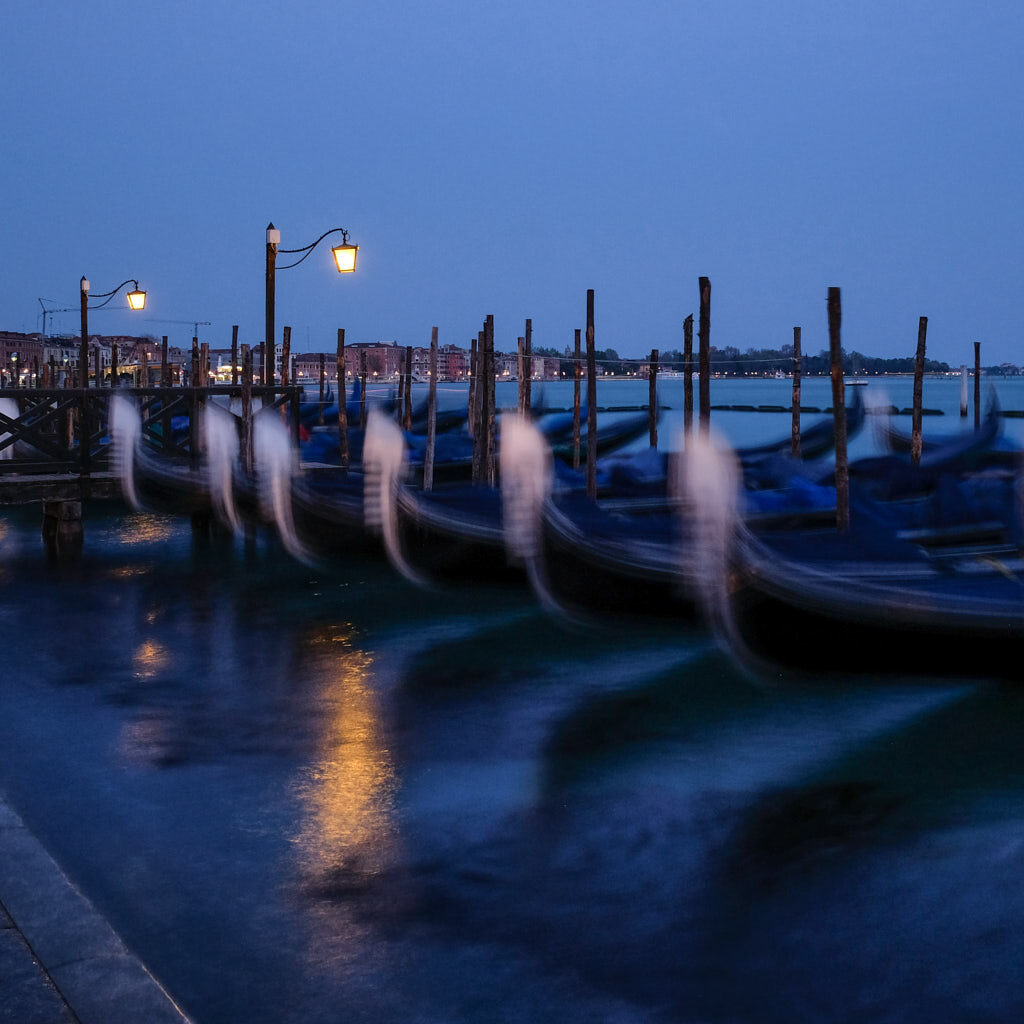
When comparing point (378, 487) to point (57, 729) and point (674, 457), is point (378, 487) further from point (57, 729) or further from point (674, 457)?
point (57, 729)

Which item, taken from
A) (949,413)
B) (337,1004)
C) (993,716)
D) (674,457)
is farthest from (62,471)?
(949,413)

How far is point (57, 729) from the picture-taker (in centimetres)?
504

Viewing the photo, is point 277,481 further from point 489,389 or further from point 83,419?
point 489,389

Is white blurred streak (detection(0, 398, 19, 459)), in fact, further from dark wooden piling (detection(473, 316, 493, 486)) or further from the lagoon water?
the lagoon water

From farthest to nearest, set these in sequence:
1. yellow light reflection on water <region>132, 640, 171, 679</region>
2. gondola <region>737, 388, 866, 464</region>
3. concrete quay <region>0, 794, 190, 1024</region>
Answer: gondola <region>737, 388, 866, 464</region> < yellow light reflection on water <region>132, 640, 171, 679</region> < concrete quay <region>0, 794, 190, 1024</region>

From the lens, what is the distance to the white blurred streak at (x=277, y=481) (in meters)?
9.51

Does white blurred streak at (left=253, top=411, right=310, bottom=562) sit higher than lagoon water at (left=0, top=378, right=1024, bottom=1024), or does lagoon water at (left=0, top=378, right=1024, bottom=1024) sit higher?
white blurred streak at (left=253, top=411, right=310, bottom=562)

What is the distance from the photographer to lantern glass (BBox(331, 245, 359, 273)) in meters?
9.82

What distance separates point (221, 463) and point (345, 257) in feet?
6.33

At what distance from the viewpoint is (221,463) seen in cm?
1027

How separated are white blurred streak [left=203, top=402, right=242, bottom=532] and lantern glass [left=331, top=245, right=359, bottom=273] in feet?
5.18

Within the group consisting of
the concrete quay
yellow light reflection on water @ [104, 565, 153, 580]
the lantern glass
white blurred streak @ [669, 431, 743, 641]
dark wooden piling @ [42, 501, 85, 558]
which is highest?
the lantern glass

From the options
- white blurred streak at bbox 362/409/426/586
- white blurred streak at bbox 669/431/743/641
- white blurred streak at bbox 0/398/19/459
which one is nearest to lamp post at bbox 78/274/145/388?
white blurred streak at bbox 0/398/19/459

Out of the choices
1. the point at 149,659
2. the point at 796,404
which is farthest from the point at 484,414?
the point at 149,659
